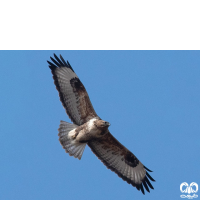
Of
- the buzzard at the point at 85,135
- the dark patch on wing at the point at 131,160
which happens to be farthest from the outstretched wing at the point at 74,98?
the dark patch on wing at the point at 131,160

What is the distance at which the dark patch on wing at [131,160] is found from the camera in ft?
28.2

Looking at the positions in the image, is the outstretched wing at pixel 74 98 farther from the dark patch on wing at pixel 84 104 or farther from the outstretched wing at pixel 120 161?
the outstretched wing at pixel 120 161

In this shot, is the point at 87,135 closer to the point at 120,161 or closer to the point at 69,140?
the point at 69,140

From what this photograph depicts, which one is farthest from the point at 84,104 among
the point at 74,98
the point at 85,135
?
the point at 85,135

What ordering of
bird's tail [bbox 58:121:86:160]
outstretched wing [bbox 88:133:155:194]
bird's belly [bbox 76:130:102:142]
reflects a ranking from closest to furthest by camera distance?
bird's belly [bbox 76:130:102:142] < bird's tail [bbox 58:121:86:160] < outstretched wing [bbox 88:133:155:194]

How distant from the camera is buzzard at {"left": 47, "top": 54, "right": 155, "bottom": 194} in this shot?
8133 millimetres

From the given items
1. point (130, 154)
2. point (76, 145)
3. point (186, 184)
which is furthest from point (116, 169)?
point (186, 184)

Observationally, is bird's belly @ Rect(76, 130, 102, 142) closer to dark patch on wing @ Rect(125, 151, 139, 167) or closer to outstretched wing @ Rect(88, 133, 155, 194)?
outstretched wing @ Rect(88, 133, 155, 194)

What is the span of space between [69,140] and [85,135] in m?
0.46

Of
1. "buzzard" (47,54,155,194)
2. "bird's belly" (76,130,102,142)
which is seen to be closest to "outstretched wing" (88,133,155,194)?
"buzzard" (47,54,155,194)

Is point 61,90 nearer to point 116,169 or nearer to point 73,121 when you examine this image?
point 73,121

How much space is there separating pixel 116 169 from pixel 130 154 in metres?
0.48

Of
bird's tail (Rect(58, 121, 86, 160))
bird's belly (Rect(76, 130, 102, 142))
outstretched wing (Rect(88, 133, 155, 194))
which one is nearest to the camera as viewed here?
bird's belly (Rect(76, 130, 102, 142))
